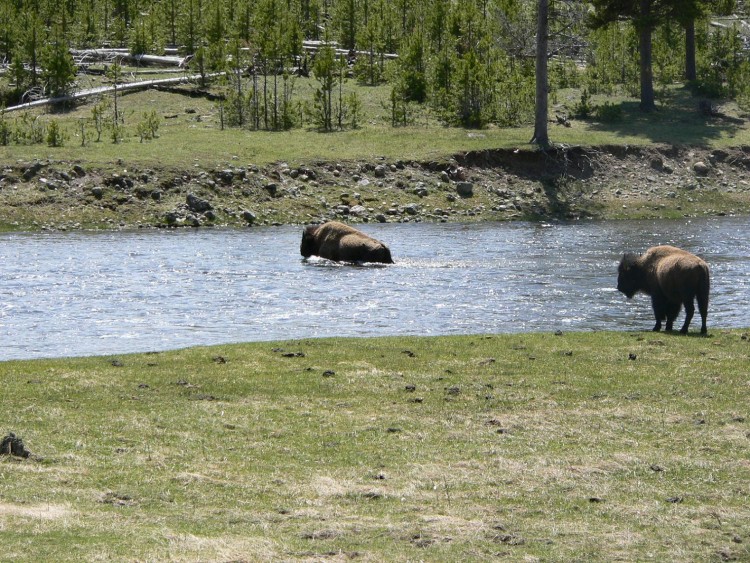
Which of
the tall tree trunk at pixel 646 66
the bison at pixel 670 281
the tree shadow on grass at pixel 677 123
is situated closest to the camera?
the bison at pixel 670 281

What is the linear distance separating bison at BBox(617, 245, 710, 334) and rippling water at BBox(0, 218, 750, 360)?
975 mm

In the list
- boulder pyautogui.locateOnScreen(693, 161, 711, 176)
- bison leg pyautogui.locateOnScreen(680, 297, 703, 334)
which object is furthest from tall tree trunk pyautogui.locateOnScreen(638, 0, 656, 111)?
bison leg pyautogui.locateOnScreen(680, 297, 703, 334)

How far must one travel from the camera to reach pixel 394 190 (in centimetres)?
4088

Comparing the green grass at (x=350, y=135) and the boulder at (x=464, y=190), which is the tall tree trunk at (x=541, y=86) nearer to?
the green grass at (x=350, y=135)

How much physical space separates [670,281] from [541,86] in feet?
92.2

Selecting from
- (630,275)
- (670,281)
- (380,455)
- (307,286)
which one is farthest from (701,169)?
(380,455)

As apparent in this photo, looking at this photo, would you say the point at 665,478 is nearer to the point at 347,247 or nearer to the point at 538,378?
the point at 538,378

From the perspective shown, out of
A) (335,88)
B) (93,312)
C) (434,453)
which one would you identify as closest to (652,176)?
(335,88)

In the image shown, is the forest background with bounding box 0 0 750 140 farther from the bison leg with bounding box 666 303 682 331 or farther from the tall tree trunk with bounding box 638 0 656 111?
the bison leg with bounding box 666 303 682 331

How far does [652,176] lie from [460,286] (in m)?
21.9

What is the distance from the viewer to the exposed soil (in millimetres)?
37406

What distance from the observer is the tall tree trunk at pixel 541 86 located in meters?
45.2

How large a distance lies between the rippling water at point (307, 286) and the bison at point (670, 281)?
3.20 ft

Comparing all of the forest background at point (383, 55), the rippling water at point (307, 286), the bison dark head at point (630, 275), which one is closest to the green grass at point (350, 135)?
the forest background at point (383, 55)
